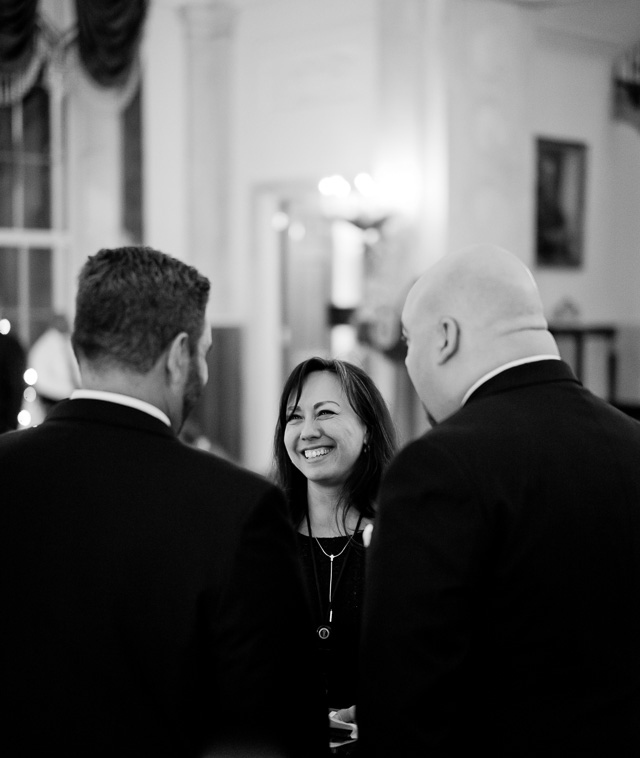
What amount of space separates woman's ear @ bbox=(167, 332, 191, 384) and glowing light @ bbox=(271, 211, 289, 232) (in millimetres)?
8872

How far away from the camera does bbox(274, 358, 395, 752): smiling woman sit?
2.86 m

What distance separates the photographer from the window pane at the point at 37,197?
10.5 m

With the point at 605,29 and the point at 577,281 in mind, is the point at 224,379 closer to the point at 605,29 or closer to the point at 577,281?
the point at 577,281

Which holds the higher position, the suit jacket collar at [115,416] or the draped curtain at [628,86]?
the draped curtain at [628,86]

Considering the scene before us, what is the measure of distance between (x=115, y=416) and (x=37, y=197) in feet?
30.7

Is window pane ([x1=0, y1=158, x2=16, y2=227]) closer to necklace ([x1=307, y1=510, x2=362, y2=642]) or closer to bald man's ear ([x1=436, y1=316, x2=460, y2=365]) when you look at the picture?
necklace ([x1=307, y1=510, x2=362, y2=642])

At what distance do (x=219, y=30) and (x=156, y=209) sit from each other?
187 centimetres

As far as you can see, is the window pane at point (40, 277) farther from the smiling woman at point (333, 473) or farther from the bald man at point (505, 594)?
the bald man at point (505, 594)

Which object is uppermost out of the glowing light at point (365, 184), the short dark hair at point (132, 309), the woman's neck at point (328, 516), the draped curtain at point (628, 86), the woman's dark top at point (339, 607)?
the draped curtain at point (628, 86)

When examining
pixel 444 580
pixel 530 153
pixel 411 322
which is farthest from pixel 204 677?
pixel 530 153

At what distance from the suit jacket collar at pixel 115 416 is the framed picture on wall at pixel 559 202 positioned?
8.61m

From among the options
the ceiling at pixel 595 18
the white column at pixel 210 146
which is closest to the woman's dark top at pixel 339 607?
the ceiling at pixel 595 18

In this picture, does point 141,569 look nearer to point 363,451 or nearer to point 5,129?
point 363,451

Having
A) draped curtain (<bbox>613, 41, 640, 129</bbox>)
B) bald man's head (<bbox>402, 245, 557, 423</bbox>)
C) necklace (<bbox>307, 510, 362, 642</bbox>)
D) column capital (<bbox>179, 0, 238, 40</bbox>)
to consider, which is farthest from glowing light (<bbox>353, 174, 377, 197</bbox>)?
bald man's head (<bbox>402, 245, 557, 423</bbox>)
